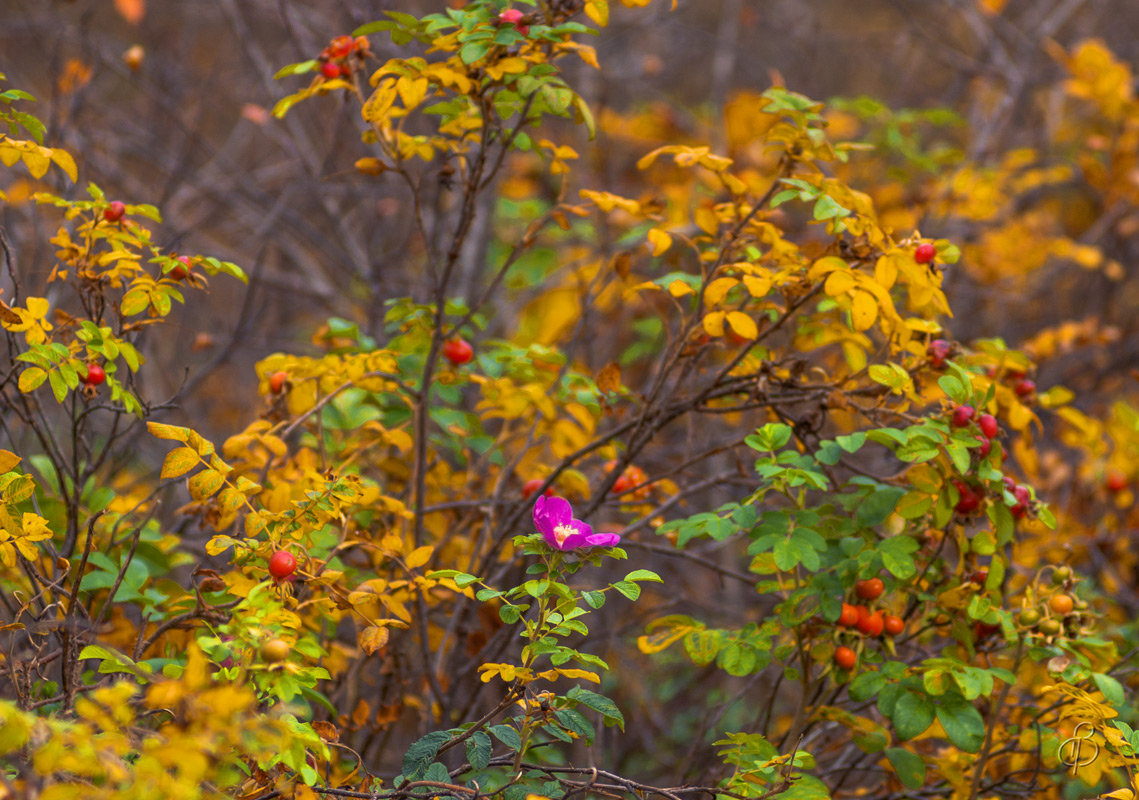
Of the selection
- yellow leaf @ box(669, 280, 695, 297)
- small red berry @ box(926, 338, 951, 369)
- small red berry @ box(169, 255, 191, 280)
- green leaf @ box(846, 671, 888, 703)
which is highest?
small red berry @ box(169, 255, 191, 280)

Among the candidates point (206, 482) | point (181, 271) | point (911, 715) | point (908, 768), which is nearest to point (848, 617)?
point (911, 715)

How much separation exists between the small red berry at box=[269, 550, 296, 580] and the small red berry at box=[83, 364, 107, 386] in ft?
1.58

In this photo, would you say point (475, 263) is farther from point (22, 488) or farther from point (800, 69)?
point (800, 69)

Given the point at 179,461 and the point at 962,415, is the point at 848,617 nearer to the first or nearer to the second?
the point at 962,415

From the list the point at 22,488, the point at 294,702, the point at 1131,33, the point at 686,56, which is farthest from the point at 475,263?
the point at 1131,33

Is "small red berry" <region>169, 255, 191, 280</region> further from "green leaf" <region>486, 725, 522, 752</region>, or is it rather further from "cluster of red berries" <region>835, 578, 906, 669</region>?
"cluster of red berries" <region>835, 578, 906, 669</region>

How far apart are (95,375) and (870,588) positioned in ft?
4.14

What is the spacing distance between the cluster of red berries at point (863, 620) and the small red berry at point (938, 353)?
0.37 metres

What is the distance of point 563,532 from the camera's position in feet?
3.96

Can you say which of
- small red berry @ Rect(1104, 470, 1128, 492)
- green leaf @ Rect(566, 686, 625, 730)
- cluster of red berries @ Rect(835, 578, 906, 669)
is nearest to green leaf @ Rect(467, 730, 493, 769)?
green leaf @ Rect(566, 686, 625, 730)

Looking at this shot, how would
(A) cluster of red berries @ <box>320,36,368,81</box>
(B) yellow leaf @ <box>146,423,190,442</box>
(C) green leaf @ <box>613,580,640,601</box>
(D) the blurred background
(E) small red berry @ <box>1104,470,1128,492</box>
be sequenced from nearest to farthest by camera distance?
(C) green leaf @ <box>613,580,640,601</box> < (B) yellow leaf @ <box>146,423,190,442</box> < (A) cluster of red berries @ <box>320,36,368,81</box> < (E) small red berry @ <box>1104,470,1128,492</box> < (D) the blurred background

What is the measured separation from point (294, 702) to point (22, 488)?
684 millimetres

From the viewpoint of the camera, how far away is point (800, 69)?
4.65 meters

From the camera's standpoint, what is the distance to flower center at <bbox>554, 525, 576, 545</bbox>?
119 centimetres
